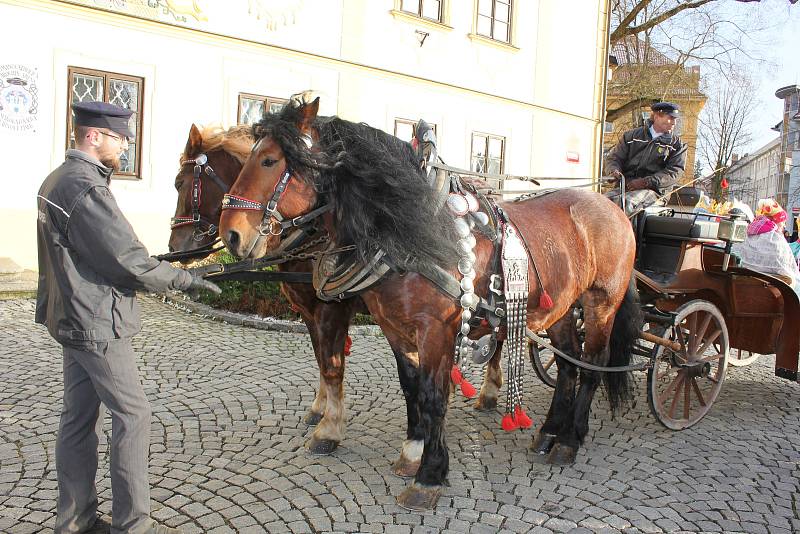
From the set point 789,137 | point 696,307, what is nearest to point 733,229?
point 696,307

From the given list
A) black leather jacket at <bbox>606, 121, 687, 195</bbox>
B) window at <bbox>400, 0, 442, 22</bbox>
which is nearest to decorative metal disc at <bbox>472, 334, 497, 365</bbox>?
black leather jacket at <bbox>606, 121, 687, 195</bbox>

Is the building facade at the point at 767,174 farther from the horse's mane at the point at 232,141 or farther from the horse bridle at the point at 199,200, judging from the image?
the horse bridle at the point at 199,200

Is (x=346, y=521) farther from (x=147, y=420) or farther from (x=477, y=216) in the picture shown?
(x=477, y=216)

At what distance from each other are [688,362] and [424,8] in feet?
33.0

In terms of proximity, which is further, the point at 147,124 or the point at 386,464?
the point at 147,124

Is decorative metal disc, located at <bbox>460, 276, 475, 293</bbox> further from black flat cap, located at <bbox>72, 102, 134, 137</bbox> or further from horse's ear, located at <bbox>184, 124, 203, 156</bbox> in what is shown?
horse's ear, located at <bbox>184, 124, 203, 156</bbox>

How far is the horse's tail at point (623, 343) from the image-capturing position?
4.39 m

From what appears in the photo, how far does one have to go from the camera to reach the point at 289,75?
441 inches

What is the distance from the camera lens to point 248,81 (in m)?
10.8

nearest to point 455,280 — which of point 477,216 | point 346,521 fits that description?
point 477,216

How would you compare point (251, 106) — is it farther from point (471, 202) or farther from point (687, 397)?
point (687, 397)

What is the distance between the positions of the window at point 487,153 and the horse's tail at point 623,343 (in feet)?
32.3

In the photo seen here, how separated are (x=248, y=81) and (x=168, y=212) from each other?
2529 mm

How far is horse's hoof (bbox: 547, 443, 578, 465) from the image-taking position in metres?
3.98
